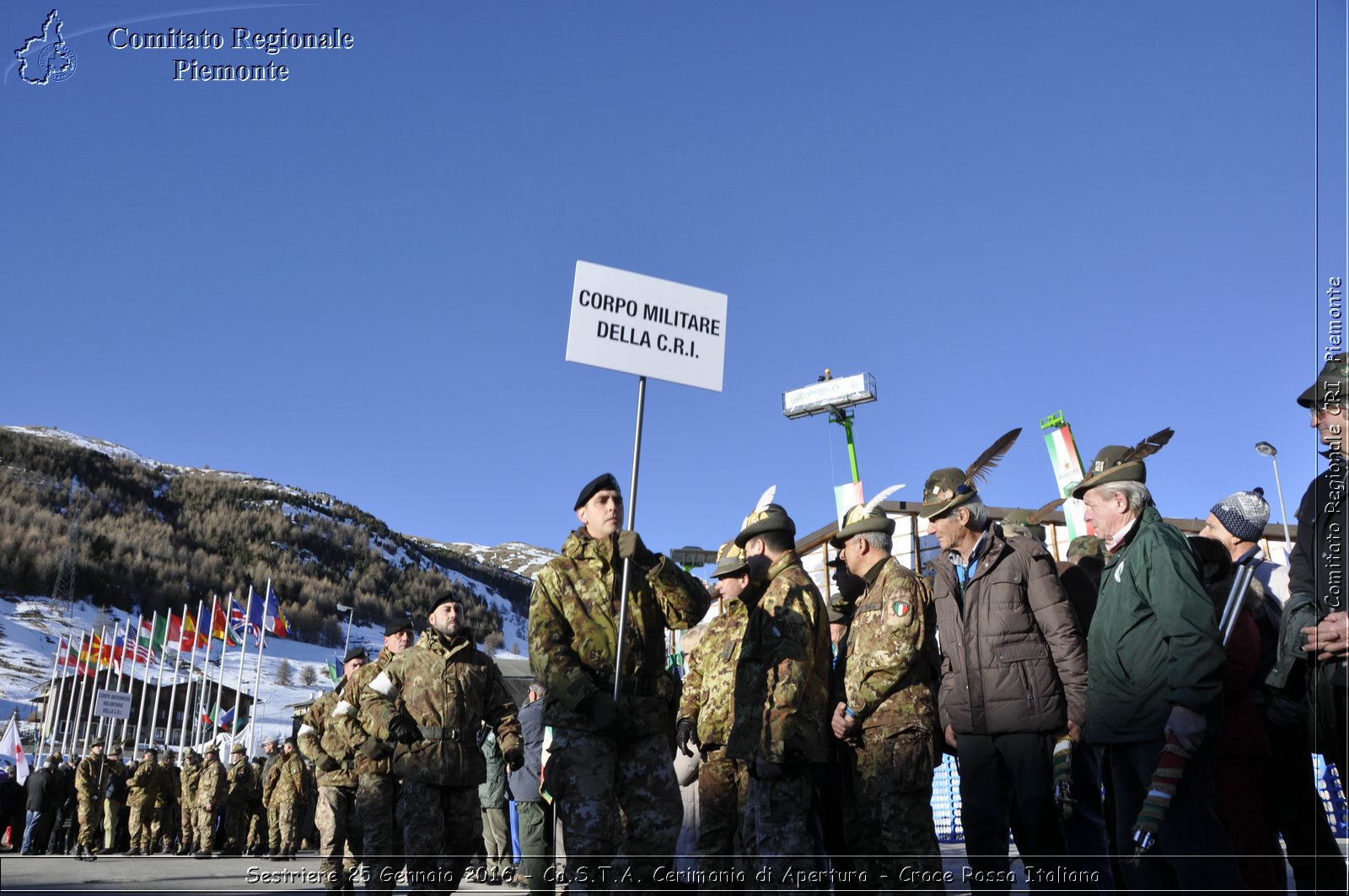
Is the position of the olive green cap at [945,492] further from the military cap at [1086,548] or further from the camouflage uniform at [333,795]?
the camouflage uniform at [333,795]

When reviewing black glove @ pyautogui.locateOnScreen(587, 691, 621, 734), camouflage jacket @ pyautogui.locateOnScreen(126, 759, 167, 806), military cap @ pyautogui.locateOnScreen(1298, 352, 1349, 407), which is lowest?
camouflage jacket @ pyautogui.locateOnScreen(126, 759, 167, 806)

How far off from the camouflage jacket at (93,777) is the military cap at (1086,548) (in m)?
19.4

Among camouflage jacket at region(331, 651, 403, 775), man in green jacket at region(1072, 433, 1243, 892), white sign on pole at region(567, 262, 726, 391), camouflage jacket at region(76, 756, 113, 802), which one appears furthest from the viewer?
camouflage jacket at region(76, 756, 113, 802)

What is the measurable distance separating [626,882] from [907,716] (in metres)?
1.70

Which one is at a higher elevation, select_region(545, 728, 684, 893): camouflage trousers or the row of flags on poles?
the row of flags on poles

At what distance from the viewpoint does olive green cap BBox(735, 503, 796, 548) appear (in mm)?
6605

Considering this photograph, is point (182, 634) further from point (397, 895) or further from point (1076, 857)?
point (1076, 857)

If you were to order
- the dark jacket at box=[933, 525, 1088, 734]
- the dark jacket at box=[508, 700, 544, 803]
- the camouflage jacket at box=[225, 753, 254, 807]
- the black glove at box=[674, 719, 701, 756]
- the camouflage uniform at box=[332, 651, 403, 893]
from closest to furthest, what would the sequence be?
1. the dark jacket at box=[933, 525, 1088, 734]
2. the black glove at box=[674, 719, 701, 756]
3. the camouflage uniform at box=[332, 651, 403, 893]
4. the dark jacket at box=[508, 700, 544, 803]
5. the camouflage jacket at box=[225, 753, 254, 807]

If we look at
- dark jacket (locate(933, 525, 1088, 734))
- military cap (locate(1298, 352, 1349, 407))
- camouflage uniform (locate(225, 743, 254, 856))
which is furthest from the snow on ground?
military cap (locate(1298, 352, 1349, 407))

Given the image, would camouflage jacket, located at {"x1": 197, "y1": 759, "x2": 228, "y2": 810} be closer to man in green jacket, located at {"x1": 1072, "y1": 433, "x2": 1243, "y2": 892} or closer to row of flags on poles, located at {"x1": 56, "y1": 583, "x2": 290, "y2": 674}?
row of flags on poles, located at {"x1": 56, "y1": 583, "x2": 290, "y2": 674}

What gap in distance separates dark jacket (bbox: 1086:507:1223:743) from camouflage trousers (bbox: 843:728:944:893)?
109 centimetres

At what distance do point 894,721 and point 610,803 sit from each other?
1.59 metres

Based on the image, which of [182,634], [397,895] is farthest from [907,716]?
[182,634]


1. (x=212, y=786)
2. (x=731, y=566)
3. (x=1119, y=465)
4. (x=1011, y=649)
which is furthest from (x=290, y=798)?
(x=1119, y=465)
